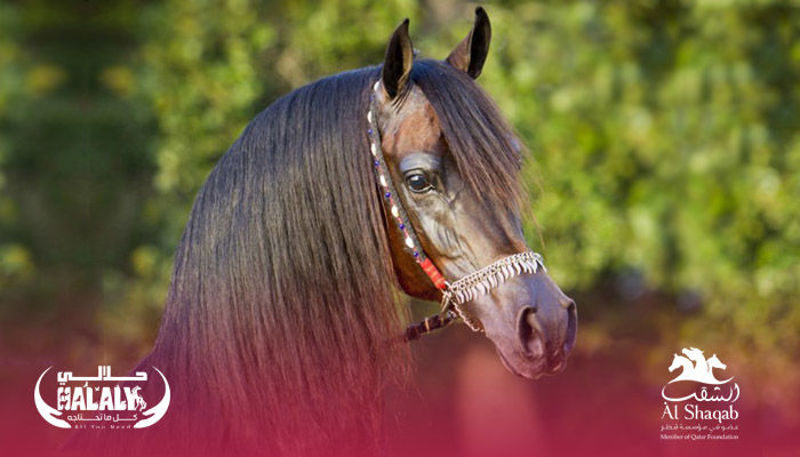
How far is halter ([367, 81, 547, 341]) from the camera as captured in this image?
110 inches

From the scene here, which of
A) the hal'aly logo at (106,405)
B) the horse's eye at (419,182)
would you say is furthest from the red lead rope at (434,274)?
the hal'aly logo at (106,405)

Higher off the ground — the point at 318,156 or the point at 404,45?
the point at 404,45

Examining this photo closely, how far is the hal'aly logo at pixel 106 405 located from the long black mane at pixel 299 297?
10 cm

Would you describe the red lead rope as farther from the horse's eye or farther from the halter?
the horse's eye

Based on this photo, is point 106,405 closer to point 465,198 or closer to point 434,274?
point 434,274

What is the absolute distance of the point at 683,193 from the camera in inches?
335

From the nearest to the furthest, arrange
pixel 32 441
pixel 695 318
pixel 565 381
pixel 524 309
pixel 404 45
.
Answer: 1. pixel 524 309
2. pixel 404 45
3. pixel 32 441
4. pixel 695 318
5. pixel 565 381

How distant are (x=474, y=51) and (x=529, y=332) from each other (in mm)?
1111

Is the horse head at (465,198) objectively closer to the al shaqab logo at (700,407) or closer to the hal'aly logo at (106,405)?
the hal'aly logo at (106,405)

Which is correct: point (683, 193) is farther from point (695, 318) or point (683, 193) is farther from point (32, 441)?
point (32, 441)

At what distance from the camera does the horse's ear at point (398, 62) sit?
2.88 meters

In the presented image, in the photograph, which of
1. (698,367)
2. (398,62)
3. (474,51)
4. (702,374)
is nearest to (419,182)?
(398,62)

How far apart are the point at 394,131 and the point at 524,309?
74cm

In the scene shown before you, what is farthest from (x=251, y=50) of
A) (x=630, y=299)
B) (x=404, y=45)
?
(x=404, y=45)
